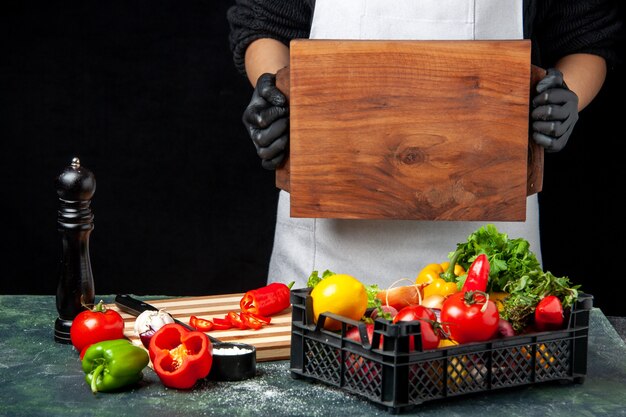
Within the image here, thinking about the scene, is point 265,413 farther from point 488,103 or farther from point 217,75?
point 217,75

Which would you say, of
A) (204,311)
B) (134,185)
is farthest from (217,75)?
(204,311)

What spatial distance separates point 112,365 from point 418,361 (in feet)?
1.53

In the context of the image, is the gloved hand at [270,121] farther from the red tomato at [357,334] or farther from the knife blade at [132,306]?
the red tomato at [357,334]

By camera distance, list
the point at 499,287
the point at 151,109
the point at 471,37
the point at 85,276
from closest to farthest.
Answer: the point at 499,287 < the point at 85,276 < the point at 471,37 < the point at 151,109

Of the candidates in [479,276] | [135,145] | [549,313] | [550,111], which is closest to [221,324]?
[479,276]

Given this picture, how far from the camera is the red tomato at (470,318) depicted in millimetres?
1505

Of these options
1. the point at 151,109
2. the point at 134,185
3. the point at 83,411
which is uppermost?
the point at 151,109

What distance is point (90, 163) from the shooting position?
139 inches

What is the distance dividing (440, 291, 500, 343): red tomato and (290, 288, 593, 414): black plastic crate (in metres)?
0.02

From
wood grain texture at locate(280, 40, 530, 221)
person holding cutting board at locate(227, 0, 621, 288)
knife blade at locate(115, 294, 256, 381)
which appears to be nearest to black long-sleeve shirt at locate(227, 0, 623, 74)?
person holding cutting board at locate(227, 0, 621, 288)

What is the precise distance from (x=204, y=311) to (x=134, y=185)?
1634mm

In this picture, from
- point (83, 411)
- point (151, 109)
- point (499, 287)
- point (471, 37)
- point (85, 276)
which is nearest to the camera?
point (83, 411)

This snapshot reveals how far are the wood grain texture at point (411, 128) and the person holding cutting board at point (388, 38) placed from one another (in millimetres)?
133

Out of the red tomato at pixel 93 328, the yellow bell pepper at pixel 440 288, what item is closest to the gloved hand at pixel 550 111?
the yellow bell pepper at pixel 440 288
